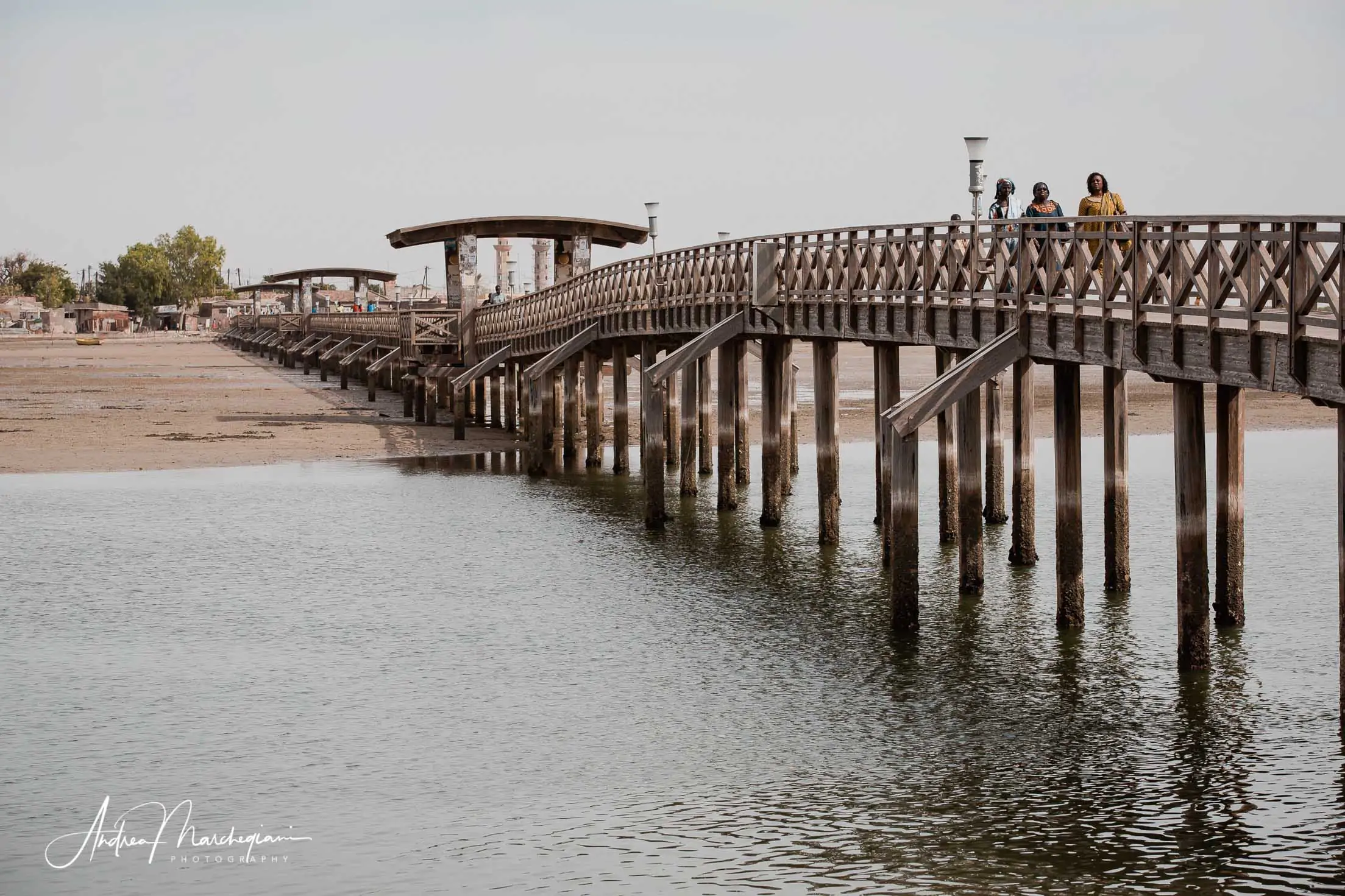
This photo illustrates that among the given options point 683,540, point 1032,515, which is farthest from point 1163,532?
point 683,540

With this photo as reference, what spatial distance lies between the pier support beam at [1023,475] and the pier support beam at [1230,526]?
11.4 feet

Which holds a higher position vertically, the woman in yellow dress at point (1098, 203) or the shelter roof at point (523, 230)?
the shelter roof at point (523, 230)

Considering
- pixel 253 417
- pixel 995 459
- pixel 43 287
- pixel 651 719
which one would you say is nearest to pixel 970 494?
pixel 651 719

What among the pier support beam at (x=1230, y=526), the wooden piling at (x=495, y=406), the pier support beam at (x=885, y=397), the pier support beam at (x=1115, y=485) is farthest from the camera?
the wooden piling at (x=495, y=406)

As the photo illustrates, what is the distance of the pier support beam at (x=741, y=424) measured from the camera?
29812 millimetres

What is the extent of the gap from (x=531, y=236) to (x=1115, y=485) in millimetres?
24872

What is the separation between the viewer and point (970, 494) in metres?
20.2

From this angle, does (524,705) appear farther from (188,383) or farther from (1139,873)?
(188,383)

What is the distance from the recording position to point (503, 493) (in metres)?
32.6

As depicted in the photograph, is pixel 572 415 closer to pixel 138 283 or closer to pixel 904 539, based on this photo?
pixel 904 539

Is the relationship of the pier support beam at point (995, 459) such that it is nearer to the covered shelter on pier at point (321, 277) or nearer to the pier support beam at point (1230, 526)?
the pier support beam at point (1230, 526)

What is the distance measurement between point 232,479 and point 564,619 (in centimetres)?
1591

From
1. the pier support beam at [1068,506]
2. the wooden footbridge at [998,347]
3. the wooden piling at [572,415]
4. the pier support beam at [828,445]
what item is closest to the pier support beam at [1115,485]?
the wooden footbridge at [998,347]

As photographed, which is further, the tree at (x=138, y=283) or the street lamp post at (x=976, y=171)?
the tree at (x=138, y=283)
